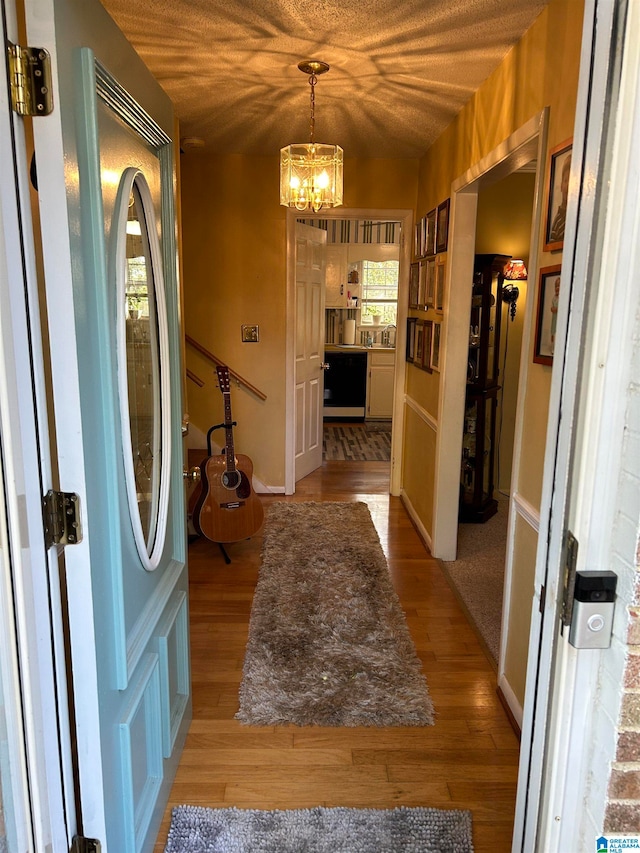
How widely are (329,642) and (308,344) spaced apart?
2876mm

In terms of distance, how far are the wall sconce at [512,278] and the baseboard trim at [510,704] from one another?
291 centimetres

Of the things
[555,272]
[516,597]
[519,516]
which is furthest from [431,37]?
[516,597]

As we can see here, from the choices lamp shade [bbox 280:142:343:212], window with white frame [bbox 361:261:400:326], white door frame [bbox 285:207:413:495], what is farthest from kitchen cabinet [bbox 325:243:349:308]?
lamp shade [bbox 280:142:343:212]

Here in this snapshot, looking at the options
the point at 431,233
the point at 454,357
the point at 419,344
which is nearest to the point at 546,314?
the point at 454,357

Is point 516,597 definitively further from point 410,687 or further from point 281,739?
point 281,739

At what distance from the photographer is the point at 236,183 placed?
439 centimetres

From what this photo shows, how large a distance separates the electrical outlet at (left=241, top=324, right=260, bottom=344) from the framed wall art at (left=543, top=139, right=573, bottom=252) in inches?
114

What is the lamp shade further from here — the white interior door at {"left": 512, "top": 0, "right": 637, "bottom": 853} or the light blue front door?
the white interior door at {"left": 512, "top": 0, "right": 637, "bottom": 853}

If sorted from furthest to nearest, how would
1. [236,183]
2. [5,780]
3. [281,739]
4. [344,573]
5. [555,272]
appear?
[236,183] < [344,573] < [281,739] < [555,272] < [5,780]

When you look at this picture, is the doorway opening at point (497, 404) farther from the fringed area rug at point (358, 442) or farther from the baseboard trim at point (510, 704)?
the fringed area rug at point (358, 442)

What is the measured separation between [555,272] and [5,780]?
192cm

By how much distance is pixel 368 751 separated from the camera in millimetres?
2029

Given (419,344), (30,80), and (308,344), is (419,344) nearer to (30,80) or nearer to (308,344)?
(308,344)

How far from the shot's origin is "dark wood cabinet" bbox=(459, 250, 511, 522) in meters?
3.94
